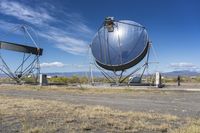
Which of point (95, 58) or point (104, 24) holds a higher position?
point (104, 24)

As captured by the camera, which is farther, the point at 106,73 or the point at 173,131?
the point at 106,73

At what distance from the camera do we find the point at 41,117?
1836 centimetres

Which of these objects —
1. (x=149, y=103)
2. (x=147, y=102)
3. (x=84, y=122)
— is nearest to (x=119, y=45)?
(x=147, y=102)

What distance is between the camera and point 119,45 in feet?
189

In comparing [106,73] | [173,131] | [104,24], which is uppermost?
[104,24]

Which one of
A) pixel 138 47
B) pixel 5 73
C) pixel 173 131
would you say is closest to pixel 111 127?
pixel 173 131

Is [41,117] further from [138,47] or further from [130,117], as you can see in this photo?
[138,47]

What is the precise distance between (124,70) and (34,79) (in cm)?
2367

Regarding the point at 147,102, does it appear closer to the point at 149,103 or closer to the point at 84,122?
the point at 149,103

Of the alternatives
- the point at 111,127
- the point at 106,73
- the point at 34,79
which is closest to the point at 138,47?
the point at 106,73

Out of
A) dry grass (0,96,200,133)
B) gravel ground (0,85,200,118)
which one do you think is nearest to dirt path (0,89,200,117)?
gravel ground (0,85,200,118)

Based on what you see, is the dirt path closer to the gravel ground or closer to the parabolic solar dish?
the gravel ground

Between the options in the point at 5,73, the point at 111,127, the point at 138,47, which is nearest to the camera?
the point at 111,127

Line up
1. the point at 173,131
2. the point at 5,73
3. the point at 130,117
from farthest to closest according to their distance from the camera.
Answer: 1. the point at 5,73
2. the point at 130,117
3. the point at 173,131
